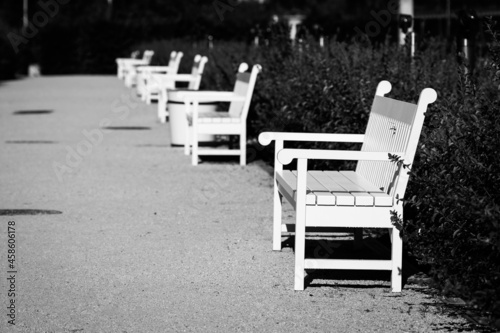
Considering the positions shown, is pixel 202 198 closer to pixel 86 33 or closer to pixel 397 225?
pixel 397 225

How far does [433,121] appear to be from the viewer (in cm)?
603

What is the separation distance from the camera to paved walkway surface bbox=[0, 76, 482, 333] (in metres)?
4.95

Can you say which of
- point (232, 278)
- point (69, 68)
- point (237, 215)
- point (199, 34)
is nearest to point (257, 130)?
point (237, 215)

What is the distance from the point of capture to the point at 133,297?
17.6 feet

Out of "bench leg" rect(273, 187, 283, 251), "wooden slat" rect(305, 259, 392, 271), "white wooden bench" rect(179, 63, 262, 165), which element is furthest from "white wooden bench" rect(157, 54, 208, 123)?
"wooden slat" rect(305, 259, 392, 271)

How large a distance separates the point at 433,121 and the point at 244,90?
5762mm

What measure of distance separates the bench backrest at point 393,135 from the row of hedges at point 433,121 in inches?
4.7

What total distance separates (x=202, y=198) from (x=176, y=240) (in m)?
1.97

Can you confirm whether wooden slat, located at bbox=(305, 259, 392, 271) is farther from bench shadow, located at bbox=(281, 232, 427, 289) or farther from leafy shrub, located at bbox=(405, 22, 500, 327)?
leafy shrub, located at bbox=(405, 22, 500, 327)

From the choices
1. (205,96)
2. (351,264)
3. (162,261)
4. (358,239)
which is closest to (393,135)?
(351,264)

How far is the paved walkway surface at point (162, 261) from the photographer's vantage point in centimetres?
495

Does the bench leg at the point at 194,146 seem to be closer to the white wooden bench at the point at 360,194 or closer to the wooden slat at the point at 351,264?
the white wooden bench at the point at 360,194

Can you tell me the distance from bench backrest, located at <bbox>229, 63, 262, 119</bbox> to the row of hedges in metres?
A: 0.32

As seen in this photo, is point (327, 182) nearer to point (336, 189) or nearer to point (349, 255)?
point (336, 189)
